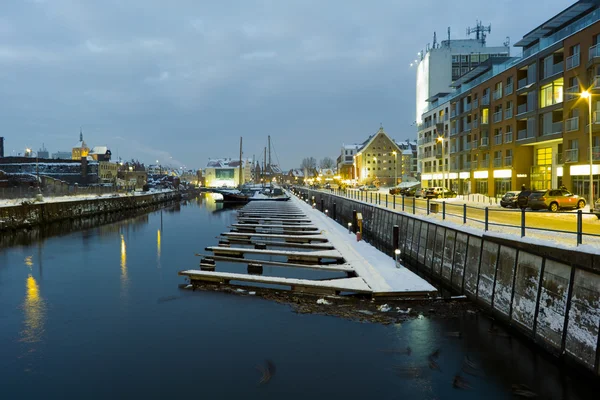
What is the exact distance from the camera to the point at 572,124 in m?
42.6

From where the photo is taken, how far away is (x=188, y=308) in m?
17.6

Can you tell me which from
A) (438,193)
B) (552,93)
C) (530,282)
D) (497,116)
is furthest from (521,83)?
(530,282)

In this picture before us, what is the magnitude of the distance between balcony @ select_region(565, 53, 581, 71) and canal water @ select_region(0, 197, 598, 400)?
120 feet

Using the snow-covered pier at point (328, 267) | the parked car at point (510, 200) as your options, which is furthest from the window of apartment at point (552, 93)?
the snow-covered pier at point (328, 267)

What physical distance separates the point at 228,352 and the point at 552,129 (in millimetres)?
45750

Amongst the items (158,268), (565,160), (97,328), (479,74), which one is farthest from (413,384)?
(479,74)

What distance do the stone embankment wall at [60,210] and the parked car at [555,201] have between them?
47.2 meters

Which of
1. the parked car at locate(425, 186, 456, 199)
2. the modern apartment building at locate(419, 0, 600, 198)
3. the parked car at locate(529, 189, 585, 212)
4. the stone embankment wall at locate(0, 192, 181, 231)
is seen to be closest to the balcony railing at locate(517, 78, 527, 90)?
the modern apartment building at locate(419, 0, 600, 198)

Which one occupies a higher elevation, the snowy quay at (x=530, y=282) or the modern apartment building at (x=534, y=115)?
the modern apartment building at (x=534, y=115)

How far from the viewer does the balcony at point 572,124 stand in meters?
42.0

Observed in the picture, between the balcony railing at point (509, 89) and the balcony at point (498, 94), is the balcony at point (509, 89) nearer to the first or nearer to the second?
the balcony railing at point (509, 89)

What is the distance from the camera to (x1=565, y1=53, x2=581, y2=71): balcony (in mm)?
41594

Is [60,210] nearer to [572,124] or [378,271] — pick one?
[378,271]

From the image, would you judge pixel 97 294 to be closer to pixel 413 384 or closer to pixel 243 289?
pixel 243 289
